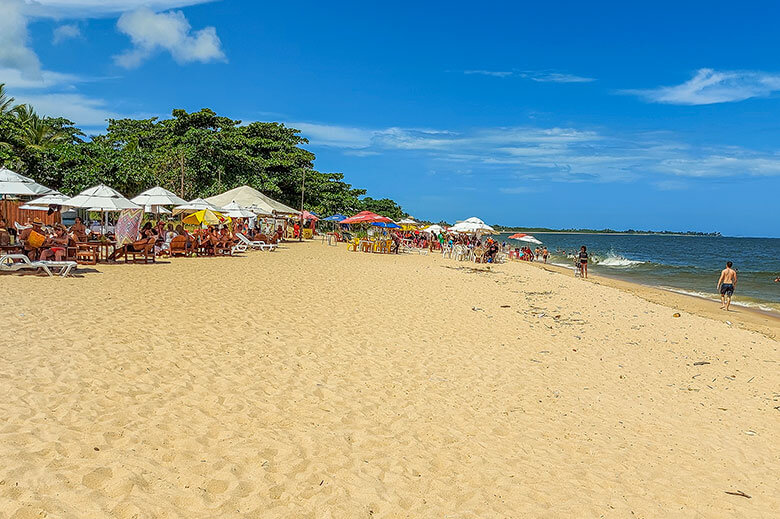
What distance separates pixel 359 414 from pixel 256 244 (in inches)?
733

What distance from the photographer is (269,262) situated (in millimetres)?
16844

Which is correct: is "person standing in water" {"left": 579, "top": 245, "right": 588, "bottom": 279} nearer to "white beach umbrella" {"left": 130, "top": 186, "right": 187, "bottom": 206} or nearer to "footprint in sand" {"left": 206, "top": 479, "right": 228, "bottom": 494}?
"white beach umbrella" {"left": 130, "top": 186, "right": 187, "bottom": 206}

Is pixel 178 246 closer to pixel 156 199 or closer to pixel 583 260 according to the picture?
pixel 156 199

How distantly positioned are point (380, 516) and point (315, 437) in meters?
1.10

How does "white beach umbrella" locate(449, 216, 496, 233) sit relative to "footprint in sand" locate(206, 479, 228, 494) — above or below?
above

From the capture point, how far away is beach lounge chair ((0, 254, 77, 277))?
34.0 feet

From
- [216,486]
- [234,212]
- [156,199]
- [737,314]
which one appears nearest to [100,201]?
[156,199]

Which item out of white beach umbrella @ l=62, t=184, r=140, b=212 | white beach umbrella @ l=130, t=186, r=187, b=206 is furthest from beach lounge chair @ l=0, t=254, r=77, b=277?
white beach umbrella @ l=130, t=186, r=187, b=206

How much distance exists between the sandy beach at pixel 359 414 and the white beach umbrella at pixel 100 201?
553 cm

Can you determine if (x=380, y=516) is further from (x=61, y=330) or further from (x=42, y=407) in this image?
(x=61, y=330)

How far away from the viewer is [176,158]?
118 feet

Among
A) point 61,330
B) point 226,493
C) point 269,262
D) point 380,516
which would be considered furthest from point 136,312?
point 269,262

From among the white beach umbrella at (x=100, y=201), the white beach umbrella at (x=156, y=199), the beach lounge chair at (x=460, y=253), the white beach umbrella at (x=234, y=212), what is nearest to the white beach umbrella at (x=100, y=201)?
the white beach umbrella at (x=100, y=201)

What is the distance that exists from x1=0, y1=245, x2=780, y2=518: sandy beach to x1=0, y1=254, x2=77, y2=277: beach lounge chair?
142 centimetres
